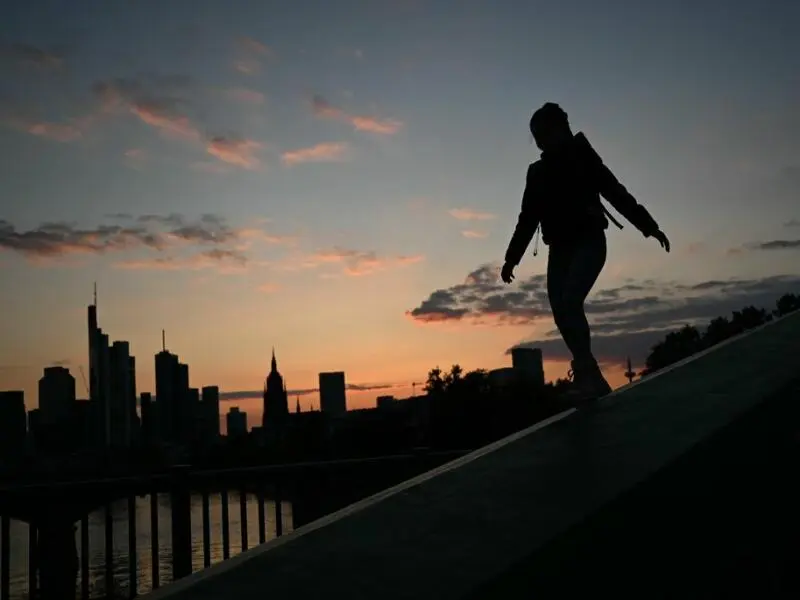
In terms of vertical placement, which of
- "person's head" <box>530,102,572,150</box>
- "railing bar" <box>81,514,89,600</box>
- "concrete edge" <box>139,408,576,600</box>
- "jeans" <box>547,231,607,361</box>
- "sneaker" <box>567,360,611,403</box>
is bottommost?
"railing bar" <box>81,514,89,600</box>

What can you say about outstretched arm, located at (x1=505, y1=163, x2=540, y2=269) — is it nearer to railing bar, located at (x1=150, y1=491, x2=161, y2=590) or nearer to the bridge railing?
the bridge railing

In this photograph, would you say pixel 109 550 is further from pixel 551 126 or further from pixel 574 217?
pixel 551 126

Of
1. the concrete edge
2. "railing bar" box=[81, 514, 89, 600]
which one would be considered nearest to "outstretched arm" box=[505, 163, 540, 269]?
the concrete edge

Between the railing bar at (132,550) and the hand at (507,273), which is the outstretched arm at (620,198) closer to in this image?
the hand at (507,273)

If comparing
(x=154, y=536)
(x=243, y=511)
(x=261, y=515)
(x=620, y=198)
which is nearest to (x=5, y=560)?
(x=154, y=536)

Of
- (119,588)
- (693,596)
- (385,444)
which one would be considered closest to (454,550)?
(693,596)

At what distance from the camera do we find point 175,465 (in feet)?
19.0

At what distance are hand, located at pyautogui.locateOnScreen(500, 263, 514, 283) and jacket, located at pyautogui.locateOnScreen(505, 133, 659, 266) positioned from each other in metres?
0.43

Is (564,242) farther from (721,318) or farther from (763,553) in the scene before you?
(721,318)

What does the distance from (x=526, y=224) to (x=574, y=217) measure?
1.31ft

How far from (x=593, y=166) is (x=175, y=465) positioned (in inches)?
141

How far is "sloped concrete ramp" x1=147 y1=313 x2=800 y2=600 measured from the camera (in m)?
2.36

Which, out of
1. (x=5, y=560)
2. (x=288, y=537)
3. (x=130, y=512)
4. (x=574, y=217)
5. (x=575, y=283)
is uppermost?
(x=574, y=217)

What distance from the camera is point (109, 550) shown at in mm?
5461
